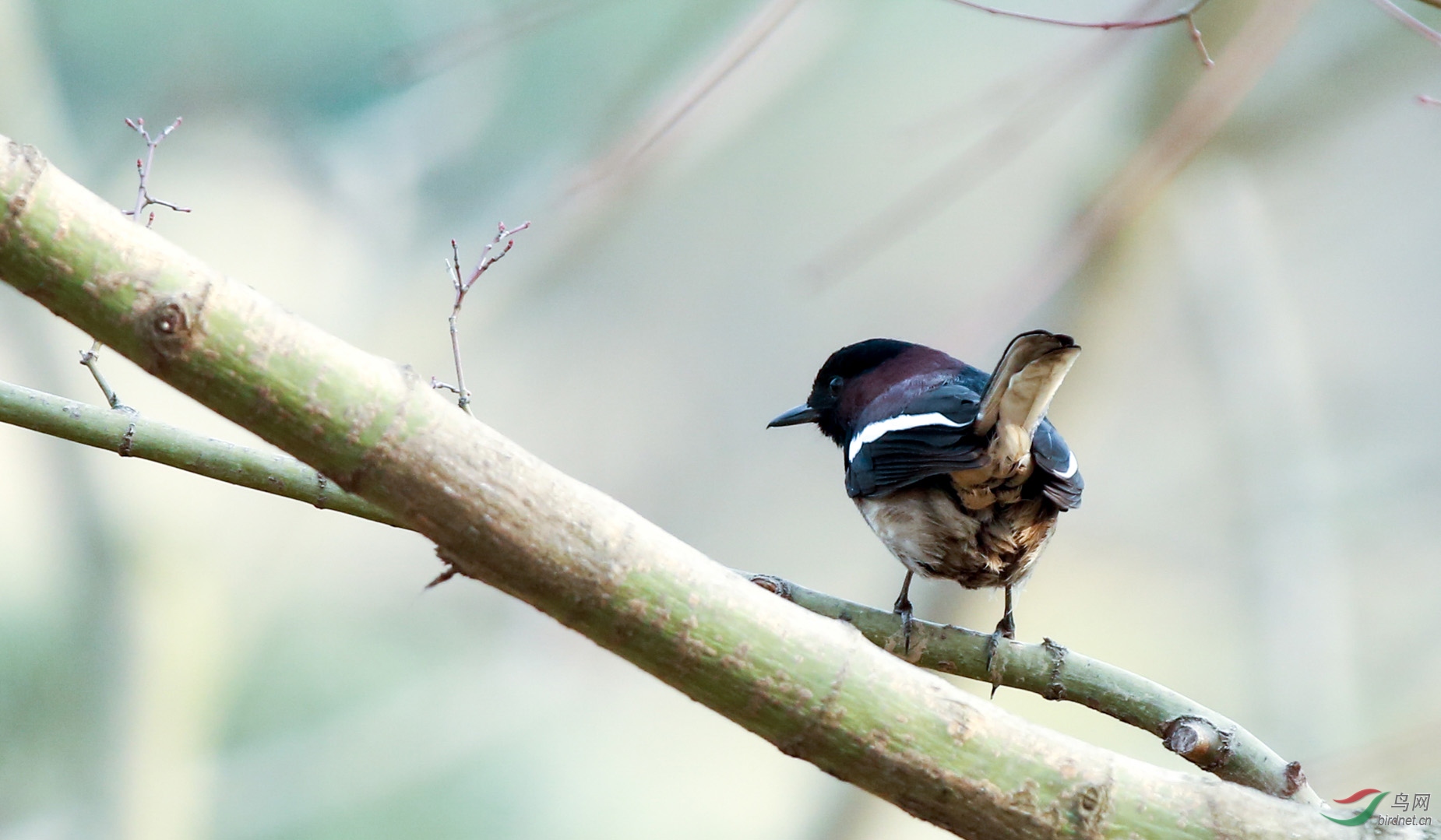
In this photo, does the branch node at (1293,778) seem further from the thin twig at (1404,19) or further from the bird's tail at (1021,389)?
the thin twig at (1404,19)

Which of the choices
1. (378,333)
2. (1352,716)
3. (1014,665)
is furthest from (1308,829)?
(378,333)

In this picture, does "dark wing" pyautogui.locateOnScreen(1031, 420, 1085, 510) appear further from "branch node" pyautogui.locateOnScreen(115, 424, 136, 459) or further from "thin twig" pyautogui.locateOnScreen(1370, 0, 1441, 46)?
"branch node" pyautogui.locateOnScreen(115, 424, 136, 459)

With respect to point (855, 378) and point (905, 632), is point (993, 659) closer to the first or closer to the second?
point (905, 632)

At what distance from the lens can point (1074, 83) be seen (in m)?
0.80

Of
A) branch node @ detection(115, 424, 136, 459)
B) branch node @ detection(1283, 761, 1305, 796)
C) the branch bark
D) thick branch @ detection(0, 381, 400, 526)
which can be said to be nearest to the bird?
branch node @ detection(1283, 761, 1305, 796)

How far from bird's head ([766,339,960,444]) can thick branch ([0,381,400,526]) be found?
0.99 m

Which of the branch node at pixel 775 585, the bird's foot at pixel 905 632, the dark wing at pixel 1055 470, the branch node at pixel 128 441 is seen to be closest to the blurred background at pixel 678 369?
the dark wing at pixel 1055 470

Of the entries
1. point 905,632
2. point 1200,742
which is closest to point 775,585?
point 905,632

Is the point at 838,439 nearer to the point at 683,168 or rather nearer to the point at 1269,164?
the point at 683,168

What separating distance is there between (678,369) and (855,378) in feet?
2.20

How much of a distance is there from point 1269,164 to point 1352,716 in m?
1.34

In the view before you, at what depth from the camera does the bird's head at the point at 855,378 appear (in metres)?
1.80

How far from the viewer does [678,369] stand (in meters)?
2.47

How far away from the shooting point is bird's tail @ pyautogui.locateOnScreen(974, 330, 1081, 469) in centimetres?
106
